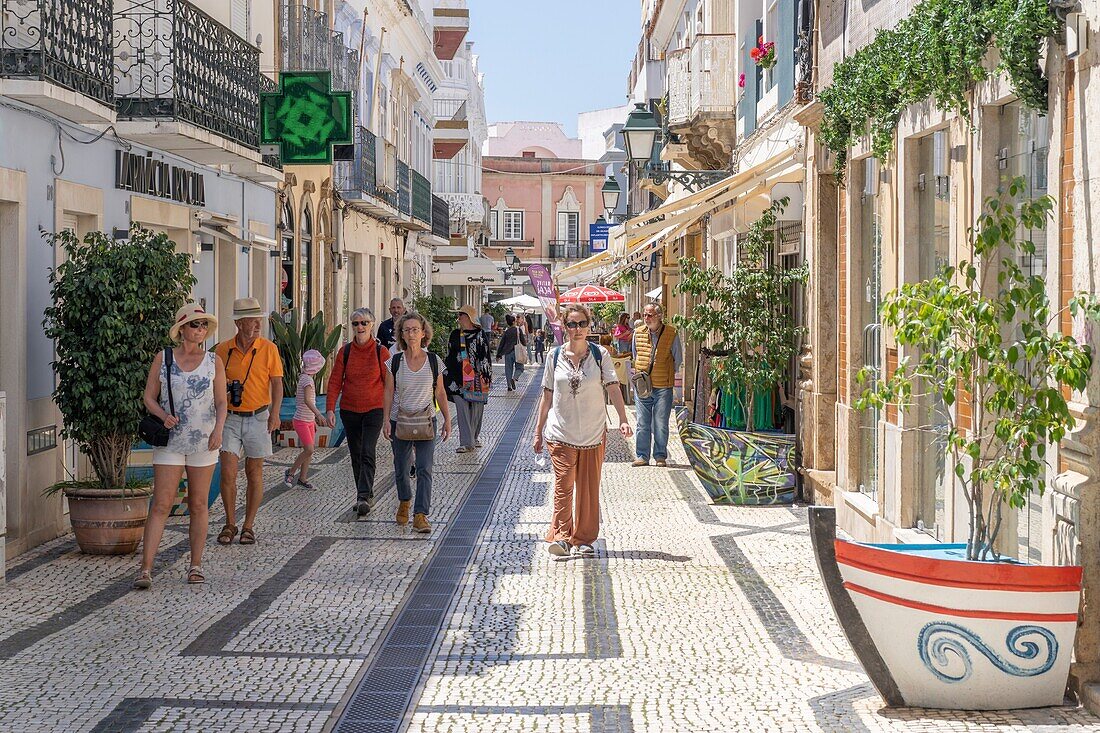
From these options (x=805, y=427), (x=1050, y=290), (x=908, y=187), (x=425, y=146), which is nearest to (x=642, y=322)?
(x=805, y=427)

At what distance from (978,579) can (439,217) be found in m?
34.1

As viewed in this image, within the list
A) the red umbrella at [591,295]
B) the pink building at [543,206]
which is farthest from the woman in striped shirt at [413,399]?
the pink building at [543,206]

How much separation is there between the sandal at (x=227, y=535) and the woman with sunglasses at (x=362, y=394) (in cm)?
145

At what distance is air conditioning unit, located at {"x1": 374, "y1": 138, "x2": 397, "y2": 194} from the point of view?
26641 millimetres

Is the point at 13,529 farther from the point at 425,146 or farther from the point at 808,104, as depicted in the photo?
the point at 425,146

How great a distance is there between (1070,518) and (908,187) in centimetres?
402

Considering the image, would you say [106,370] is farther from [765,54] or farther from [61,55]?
[765,54]

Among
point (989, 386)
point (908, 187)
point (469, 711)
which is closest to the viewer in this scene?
point (469, 711)

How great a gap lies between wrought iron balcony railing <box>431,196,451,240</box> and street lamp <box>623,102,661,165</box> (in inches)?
725

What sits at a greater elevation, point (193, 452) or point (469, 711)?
point (193, 452)

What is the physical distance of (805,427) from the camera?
13.0m

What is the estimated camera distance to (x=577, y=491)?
393 inches

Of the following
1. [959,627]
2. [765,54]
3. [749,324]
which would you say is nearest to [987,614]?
[959,627]

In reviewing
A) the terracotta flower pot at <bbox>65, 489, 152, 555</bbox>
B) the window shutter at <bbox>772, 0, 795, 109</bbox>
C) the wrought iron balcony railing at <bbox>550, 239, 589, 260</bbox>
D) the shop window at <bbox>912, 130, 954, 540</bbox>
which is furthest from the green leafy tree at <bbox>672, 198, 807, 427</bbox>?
the wrought iron balcony railing at <bbox>550, 239, 589, 260</bbox>
